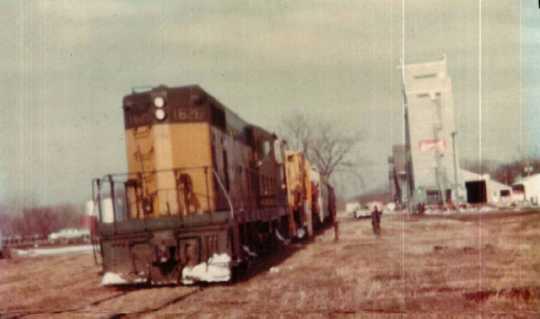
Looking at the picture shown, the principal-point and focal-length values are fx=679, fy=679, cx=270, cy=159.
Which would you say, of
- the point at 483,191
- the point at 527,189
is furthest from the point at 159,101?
the point at 527,189

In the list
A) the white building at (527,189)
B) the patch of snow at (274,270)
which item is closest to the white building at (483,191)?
the white building at (527,189)

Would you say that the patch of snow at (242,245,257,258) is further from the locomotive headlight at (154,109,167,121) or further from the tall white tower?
the tall white tower

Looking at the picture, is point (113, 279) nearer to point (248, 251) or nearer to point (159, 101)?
point (248, 251)

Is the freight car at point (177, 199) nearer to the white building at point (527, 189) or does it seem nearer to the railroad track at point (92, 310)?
the railroad track at point (92, 310)

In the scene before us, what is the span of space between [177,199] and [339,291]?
169 inches

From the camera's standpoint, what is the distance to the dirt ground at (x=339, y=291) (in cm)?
834

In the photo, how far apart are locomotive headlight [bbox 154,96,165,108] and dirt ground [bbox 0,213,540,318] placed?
3.54 m

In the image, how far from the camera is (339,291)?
10109 mm

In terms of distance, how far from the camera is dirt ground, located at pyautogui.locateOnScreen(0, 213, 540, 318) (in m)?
8.34

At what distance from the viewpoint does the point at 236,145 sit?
1595 cm

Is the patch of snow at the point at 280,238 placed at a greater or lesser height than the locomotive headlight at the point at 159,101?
lesser

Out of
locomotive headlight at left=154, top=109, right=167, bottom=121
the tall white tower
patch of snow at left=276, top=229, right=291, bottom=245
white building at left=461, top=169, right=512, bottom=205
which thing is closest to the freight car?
locomotive headlight at left=154, top=109, right=167, bottom=121

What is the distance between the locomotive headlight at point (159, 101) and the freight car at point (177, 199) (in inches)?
0.7

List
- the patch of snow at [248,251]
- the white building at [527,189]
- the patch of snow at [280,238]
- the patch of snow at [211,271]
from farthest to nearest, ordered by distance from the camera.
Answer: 1. the white building at [527,189]
2. the patch of snow at [280,238]
3. the patch of snow at [248,251]
4. the patch of snow at [211,271]
